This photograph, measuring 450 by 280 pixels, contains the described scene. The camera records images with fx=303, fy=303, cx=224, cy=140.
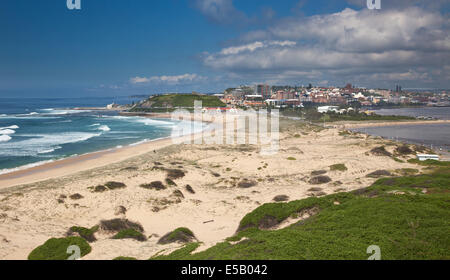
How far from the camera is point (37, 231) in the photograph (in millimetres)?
16641

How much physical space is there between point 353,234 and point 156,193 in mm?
15615

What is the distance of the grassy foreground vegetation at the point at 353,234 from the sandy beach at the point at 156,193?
6.99 feet

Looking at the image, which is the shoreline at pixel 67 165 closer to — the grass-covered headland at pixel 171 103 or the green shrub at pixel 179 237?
the green shrub at pixel 179 237

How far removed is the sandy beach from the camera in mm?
16250

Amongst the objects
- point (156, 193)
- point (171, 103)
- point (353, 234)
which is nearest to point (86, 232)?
point (156, 193)

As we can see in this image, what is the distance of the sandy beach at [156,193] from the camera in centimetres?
1625

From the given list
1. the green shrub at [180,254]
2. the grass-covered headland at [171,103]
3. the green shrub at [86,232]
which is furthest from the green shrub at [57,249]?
the grass-covered headland at [171,103]

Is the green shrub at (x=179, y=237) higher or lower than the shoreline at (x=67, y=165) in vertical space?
lower

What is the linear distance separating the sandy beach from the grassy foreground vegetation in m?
2.13

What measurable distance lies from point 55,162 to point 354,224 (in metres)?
35.4

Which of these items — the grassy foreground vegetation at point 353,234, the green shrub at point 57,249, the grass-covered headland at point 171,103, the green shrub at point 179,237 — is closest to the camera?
the grassy foreground vegetation at point 353,234
